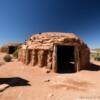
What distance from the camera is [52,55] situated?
49.5 ft

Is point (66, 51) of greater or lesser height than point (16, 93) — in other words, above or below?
above

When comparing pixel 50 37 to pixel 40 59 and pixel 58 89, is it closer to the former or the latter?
pixel 40 59

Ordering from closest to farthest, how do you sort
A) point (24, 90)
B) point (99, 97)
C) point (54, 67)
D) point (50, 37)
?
1. point (99, 97)
2. point (24, 90)
3. point (54, 67)
4. point (50, 37)

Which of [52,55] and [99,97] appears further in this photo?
[52,55]

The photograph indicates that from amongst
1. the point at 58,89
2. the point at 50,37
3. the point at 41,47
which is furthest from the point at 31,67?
the point at 58,89

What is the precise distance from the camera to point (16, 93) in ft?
26.6

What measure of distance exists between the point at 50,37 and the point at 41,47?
1.37 m

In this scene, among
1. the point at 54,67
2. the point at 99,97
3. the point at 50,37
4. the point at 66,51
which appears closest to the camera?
the point at 99,97

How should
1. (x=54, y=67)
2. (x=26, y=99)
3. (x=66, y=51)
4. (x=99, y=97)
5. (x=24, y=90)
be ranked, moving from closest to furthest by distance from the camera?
(x=26, y=99) < (x=99, y=97) < (x=24, y=90) < (x=54, y=67) < (x=66, y=51)

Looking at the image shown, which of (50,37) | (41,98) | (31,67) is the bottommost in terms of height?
(41,98)

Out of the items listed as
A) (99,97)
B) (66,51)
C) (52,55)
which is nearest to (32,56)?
(52,55)

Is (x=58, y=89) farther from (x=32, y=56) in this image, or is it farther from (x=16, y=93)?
(x=32, y=56)

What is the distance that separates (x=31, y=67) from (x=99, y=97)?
Result: 8.88 m

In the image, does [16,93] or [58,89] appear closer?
[16,93]
